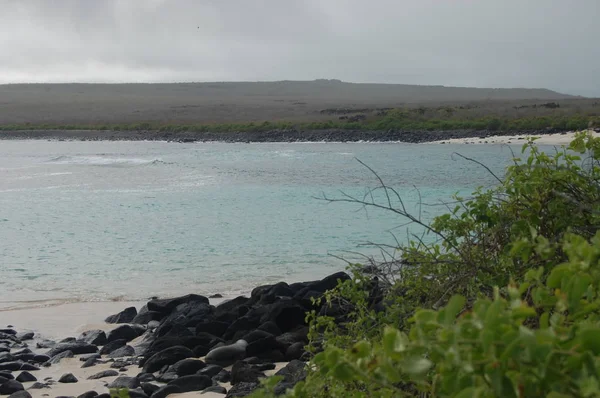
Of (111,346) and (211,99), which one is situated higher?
(211,99)

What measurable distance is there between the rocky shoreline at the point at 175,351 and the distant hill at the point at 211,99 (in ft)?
158

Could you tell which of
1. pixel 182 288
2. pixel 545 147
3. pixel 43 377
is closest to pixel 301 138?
pixel 545 147

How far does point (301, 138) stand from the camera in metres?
43.9

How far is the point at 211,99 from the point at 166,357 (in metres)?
87.5

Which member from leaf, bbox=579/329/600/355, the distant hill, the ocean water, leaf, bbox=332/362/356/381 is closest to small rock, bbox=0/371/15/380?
the ocean water

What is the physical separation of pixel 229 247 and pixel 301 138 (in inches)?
1233

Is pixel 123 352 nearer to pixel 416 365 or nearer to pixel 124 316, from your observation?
pixel 124 316

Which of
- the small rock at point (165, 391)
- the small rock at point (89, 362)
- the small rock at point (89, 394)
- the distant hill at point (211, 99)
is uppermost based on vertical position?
the distant hill at point (211, 99)

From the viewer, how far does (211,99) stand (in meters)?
92.2

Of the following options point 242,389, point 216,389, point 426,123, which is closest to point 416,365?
point 242,389

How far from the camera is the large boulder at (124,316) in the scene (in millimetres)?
8102

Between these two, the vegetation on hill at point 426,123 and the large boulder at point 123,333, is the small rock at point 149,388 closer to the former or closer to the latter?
the large boulder at point 123,333

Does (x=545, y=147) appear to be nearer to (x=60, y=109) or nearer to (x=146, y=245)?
(x=146, y=245)

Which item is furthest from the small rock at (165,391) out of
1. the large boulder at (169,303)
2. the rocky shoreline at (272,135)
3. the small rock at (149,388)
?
the rocky shoreline at (272,135)
